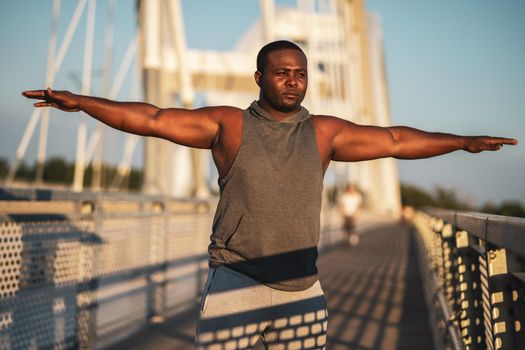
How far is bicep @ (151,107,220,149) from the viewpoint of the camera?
2477mm

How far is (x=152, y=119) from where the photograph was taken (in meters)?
2.49

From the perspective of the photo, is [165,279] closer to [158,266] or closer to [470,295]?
[158,266]

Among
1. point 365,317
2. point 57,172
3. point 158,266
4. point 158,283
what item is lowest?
point 365,317

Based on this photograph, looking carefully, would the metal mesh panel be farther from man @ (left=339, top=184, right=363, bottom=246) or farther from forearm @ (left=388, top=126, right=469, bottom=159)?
man @ (left=339, top=184, right=363, bottom=246)

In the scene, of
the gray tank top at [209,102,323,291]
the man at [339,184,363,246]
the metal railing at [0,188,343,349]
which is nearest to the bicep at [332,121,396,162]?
the gray tank top at [209,102,323,291]

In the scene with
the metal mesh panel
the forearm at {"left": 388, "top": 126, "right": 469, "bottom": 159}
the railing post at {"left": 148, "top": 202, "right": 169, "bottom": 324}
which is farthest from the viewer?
the railing post at {"left": 148, "top": 202, "right": 169, "bottom": 324}

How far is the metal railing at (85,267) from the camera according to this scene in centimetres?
394

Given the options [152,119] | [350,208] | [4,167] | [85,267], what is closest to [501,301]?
[152,119]

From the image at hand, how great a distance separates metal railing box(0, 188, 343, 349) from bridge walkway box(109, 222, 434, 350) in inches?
11.2

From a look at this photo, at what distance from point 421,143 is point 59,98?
1.40 meters

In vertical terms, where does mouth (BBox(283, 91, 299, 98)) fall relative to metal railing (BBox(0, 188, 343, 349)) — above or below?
above

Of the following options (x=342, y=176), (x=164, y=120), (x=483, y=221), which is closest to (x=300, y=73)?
(x=164, y=120)

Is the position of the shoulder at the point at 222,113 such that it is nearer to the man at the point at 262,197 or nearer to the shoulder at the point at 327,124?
the man at the point at 262,197

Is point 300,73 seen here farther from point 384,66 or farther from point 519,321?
point 384,66
